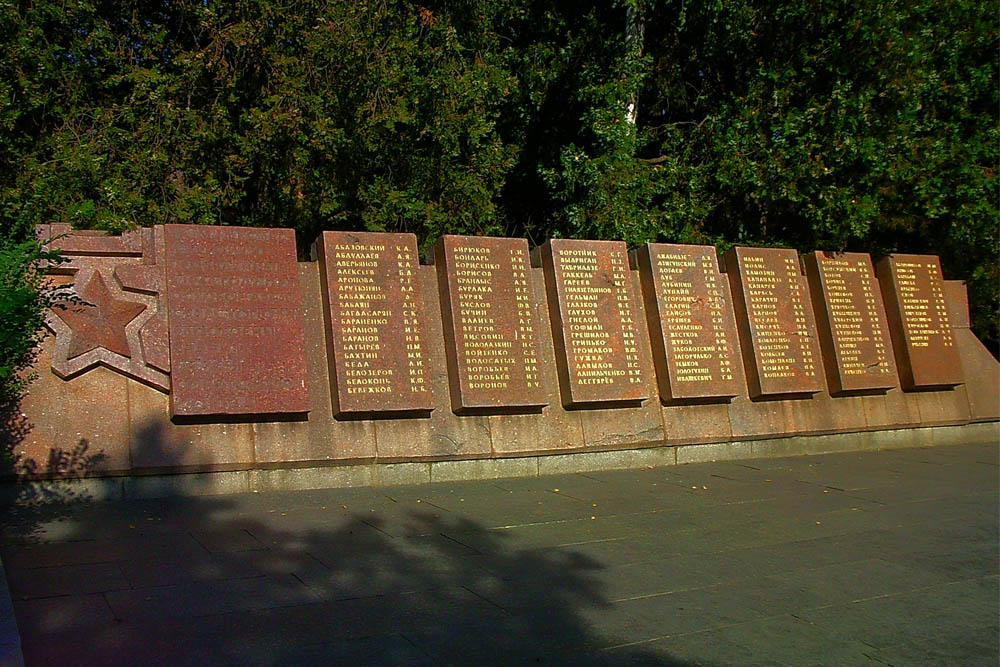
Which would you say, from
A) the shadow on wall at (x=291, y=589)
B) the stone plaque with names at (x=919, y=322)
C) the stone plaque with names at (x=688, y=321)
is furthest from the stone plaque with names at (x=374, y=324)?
the stone plaque with names at (x=919, y=322)

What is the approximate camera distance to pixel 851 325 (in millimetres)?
10211

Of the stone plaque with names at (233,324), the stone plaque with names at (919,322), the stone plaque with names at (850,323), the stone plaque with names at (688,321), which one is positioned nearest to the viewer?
the stone plaque with names at (233,324)

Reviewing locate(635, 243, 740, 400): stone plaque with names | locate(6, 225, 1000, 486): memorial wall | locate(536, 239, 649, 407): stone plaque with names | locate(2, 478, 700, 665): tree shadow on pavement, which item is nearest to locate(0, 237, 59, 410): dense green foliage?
locate(6, 225, 1000, 486): memorial wall

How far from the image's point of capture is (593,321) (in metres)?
8.62

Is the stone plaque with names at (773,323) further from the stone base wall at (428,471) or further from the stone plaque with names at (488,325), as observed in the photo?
the stone plaque with names at (488,325)

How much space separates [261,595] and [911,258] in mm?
9385

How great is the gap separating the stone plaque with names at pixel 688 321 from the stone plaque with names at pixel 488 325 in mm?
1427

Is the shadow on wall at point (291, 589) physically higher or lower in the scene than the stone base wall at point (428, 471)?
lower

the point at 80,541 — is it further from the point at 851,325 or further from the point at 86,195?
the point at 851,325

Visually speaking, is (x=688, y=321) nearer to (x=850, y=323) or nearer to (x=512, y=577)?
(x=850, y=323)

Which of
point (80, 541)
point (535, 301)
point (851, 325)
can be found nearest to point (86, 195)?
point (535, 301)

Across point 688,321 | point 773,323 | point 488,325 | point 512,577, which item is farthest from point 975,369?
point 512,577

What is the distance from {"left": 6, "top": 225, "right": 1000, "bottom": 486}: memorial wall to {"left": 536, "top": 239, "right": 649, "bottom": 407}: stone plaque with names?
0.02 meters

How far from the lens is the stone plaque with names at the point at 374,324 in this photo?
292 inches
